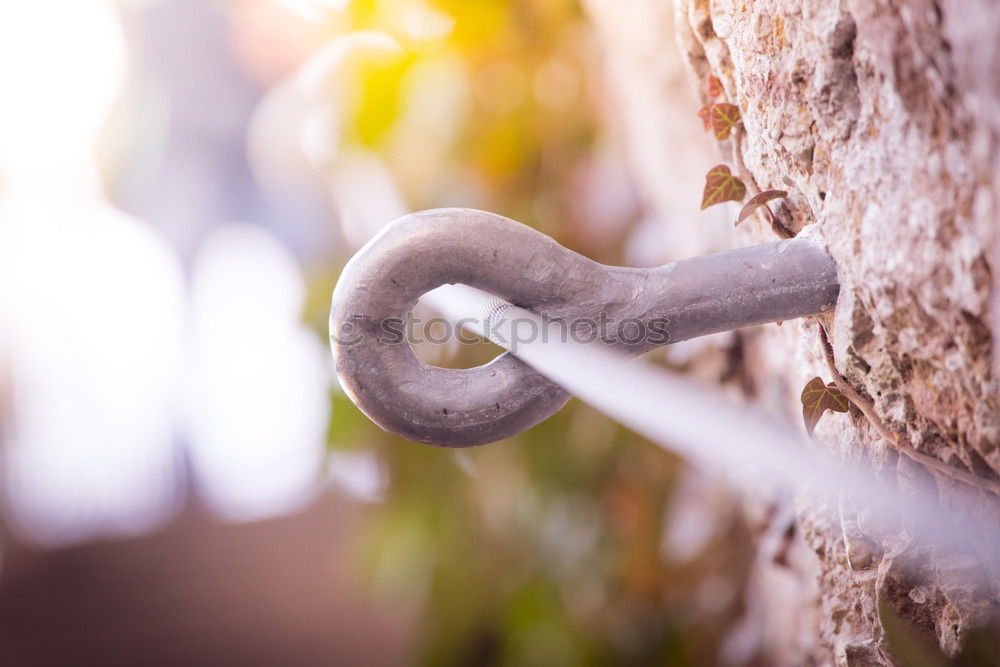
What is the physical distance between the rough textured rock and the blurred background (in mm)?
518

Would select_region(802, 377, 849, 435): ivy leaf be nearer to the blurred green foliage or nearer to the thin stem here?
the thin stem

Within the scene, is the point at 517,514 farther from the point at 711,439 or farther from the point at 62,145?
the point at 62,145

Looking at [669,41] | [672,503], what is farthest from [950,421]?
[672,503]

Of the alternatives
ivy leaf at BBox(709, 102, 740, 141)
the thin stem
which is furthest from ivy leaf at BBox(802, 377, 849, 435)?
ivy leaf at BBox(709, 102, 740, 141)

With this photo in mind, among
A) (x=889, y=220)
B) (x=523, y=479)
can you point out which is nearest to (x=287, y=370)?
(x=523, y=479)

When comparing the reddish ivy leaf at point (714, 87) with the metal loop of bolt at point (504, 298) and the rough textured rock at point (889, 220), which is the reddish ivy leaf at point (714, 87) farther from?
the metal loop of bolt at point (504, 298)

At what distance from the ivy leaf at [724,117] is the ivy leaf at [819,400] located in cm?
12

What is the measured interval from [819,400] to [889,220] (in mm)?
91

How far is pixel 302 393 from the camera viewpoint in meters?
2.41

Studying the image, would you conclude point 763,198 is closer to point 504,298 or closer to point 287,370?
point 504,298

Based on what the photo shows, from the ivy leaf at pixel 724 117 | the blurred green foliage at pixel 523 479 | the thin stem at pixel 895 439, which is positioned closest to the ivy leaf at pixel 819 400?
the thin stem at pixel 895 439

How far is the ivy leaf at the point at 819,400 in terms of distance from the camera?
0.32 metres

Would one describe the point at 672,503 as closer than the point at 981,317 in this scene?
No

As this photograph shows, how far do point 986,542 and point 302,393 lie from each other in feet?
7.50
